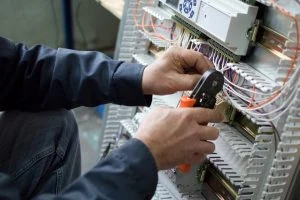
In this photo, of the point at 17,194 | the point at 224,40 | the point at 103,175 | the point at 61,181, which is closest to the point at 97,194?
the point at 103,175

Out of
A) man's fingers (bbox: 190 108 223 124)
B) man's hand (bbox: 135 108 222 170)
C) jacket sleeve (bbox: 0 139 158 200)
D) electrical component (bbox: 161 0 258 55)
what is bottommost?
jacket sleeve (bbox: 0 139 158 200)

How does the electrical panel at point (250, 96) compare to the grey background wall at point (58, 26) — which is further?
the grey background wall at point (58, 26)

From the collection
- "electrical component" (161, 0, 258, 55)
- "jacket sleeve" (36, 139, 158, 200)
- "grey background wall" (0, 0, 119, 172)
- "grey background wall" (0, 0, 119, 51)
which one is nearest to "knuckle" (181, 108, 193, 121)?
"jacket sleeve" (36, 139, 158, 200)

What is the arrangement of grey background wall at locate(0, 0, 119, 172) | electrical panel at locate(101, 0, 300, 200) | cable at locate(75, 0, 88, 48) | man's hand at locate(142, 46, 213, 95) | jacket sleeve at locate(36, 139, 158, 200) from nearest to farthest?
jacket sleeve at locate(36, 139, 158, 200) → electrical panel at locate(101, 0, 300, 200) → man's hand at locate(142, 46, 213, 95) → grey background wall at locate(0, 0, 119, 172) → cable at locate(75, 0, 88, 48)

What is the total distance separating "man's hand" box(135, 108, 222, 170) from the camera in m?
0.78

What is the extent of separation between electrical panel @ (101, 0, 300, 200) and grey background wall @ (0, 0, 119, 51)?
136cm

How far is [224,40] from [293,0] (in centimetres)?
16

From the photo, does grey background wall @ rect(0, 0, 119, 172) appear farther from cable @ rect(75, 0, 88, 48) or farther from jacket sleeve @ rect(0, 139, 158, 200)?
jacket sleeve @ rect(0, 139, 158, 200)

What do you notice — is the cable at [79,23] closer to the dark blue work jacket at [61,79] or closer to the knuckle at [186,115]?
the dark blue work jacket at [61,79]

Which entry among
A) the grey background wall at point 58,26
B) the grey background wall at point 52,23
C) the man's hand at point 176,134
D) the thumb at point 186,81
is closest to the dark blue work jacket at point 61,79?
the thumb at point 186,81

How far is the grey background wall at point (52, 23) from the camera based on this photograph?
2279 millimetres

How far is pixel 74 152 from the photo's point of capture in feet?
3.56

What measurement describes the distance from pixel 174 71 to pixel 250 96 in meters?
0.18

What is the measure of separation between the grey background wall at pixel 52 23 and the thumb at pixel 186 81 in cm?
149
